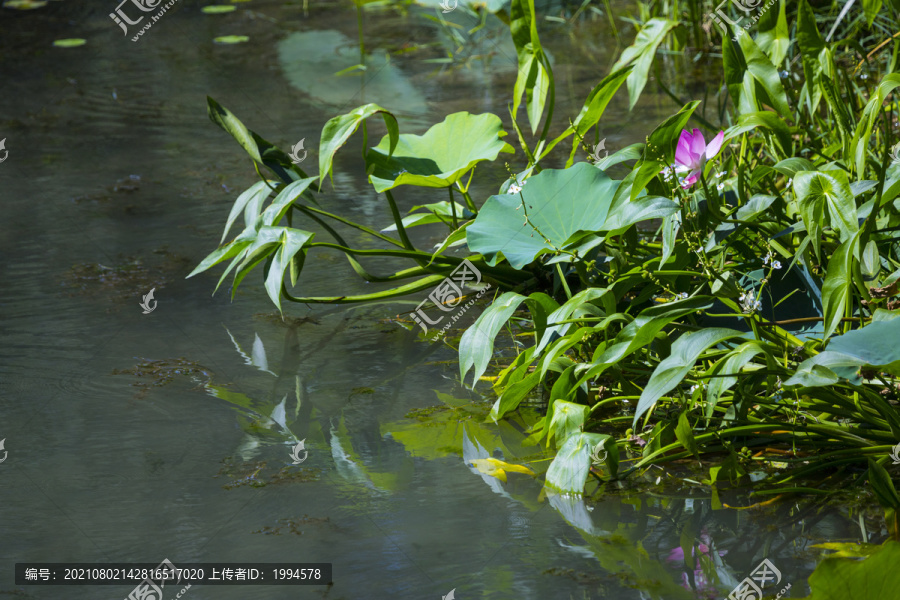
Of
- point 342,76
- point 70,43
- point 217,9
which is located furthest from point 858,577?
point 217,9

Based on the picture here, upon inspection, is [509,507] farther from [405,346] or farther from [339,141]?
[339,141]

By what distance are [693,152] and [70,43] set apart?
3794mm

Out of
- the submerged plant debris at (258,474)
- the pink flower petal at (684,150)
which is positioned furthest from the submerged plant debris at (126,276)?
the pink flower petal at (684,150)

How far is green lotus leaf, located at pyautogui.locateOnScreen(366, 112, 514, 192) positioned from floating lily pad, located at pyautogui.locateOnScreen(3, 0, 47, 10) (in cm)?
397

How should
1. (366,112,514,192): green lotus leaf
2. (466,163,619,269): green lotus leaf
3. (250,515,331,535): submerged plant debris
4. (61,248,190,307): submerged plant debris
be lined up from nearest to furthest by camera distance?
(250,515,331,535): submerged plant debris, (466,163,619,269): green lotus leaf, (366,112,514,192): green lotus leaf, (61,248,190,307): submerged plant debris

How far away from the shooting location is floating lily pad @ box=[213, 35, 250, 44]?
4.39m

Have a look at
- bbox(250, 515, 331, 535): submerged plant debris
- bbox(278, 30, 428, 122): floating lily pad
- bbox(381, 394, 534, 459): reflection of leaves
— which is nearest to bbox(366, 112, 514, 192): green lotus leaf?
bbox(381, 394, 534, 459): reflection of leaves

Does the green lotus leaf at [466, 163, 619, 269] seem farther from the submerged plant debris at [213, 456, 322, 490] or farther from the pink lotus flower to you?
the submerged plant debris at [213, 456, 322, 490]

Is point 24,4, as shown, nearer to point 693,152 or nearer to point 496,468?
point 693,152

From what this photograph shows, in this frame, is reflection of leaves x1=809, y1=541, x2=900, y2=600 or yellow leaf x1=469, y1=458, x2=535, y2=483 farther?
yellow leaf x1=469, y1=458, x2=535, y2=483

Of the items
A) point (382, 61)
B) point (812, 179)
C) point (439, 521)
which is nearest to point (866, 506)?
point (812, 179)

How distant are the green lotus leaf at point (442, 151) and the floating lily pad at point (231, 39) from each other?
269 cm

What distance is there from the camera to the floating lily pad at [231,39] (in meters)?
4.39

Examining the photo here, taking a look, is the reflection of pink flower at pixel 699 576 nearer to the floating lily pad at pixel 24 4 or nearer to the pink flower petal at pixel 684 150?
the pink flower petal at pixel 684 150
